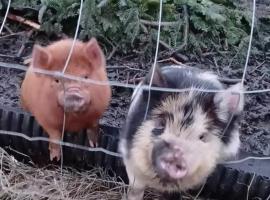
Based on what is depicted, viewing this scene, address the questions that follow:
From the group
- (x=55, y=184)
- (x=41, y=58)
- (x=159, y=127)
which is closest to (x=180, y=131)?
(x=159, y=127)

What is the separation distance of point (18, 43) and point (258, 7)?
182 centimetres

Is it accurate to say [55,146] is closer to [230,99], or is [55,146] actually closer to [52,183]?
[52,183]

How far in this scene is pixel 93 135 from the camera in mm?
3484

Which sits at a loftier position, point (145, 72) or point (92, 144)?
point (145, 72)

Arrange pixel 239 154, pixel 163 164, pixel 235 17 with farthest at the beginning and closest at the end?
1. pixel 235 17
2. pixel 239 154
3. pixel 163 164

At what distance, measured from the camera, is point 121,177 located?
3.64m

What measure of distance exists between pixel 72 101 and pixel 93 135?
1.82 ft

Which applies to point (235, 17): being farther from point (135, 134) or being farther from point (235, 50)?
point (135, 134)

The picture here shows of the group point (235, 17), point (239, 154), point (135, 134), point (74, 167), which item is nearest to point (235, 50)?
point (235, 17)

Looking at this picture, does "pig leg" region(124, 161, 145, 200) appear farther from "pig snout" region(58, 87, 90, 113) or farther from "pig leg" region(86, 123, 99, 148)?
"pig snout" region(58, 87, 90, 113)

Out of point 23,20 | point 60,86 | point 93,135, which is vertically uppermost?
point 23,20

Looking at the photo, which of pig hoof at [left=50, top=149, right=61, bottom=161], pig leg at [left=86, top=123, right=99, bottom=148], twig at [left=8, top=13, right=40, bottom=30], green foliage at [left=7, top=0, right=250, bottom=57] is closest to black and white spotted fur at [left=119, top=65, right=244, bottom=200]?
pig leg at [left=86, top=123, right=99, bottom=148]

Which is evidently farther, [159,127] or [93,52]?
[93,52]

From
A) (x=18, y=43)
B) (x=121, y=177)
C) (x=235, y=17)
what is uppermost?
(x=235, y=17)
